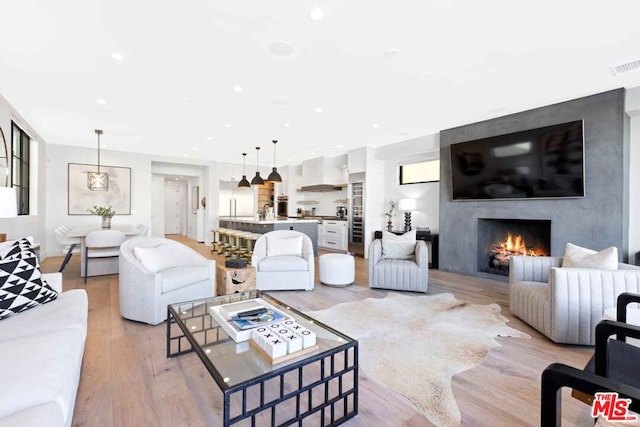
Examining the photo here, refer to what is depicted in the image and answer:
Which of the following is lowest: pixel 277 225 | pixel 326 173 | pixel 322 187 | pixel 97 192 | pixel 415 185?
pixel 277 225

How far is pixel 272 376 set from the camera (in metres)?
1.33

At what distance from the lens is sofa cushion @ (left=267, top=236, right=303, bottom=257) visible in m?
4.22

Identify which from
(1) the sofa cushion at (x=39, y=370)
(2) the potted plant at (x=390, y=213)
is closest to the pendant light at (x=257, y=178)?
(2) the potted plant at (x=390, y=213)

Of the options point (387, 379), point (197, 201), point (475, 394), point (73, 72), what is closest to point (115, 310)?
point (73, 72)

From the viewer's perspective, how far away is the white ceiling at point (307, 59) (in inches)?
87.8

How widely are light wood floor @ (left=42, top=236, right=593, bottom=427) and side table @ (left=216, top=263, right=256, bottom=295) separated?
81cm

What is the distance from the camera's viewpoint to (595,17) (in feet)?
7.49

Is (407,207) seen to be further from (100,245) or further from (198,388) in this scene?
(100,245)

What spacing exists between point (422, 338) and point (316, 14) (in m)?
2.75

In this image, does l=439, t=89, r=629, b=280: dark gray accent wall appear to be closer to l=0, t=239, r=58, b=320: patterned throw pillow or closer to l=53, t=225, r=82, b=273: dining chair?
l=0, t=239, r=58, b=320: patterned throw pillow

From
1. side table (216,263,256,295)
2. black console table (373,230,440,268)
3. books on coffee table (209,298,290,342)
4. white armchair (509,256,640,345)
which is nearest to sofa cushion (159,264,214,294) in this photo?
side table (216,263,256,295)

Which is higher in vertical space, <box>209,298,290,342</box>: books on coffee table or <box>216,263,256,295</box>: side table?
<box>209,298,290,342</box>: books on coffee table

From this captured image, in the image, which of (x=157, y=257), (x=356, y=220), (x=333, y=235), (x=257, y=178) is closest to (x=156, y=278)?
(x=157, y=257)

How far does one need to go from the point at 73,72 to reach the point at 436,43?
3.75m
